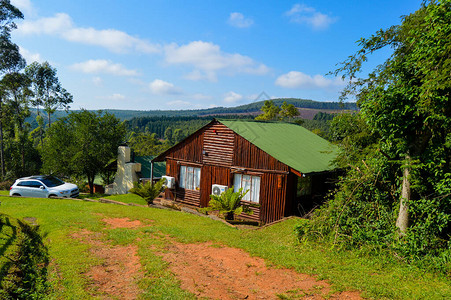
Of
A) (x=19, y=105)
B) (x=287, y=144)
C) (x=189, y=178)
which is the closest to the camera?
(x=287, y=144)

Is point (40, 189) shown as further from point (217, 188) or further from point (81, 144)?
point (217, 188)

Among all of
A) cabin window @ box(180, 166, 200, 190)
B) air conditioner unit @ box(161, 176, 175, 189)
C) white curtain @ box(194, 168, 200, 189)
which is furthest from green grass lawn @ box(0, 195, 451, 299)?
air conditioner unit @ box(161, 176, 175, 189)

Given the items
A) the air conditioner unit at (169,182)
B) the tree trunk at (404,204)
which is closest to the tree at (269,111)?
the air conditioner unit at (169,182)

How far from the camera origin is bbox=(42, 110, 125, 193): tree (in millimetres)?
29500

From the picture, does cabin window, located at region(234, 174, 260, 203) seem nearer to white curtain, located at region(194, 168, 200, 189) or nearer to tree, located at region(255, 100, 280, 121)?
white curtain, located at region(194, 168, 200, 189)

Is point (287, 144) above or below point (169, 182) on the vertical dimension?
above

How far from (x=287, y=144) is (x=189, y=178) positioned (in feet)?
23.5

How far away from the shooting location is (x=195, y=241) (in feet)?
35.5

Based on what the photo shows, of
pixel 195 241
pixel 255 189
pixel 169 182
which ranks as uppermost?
pixel 255 189

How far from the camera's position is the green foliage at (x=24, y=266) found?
261 inches

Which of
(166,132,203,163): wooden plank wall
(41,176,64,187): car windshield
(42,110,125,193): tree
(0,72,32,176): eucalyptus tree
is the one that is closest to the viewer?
(166,132,203,163): wooden plank wall

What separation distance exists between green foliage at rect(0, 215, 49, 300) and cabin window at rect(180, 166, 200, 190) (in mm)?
9902

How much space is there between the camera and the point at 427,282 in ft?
24.0

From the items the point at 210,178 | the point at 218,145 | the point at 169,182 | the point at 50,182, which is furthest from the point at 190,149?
the point at 50,182
